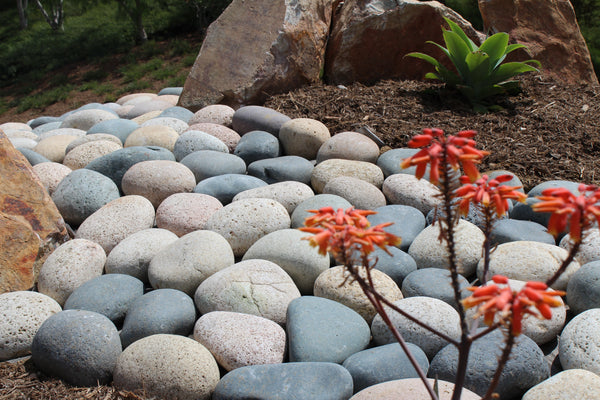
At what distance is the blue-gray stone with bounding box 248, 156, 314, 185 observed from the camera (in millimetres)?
4016

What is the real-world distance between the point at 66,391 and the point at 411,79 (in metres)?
4.91

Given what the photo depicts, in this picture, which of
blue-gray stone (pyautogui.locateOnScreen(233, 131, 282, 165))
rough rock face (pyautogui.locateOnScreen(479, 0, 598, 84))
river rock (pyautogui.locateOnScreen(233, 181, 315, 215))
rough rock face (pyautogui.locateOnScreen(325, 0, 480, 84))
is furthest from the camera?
rough rock face (pyautogui.locateOnScreen(479, 0, 598, 84))

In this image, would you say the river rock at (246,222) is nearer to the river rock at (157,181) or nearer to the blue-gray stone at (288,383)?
the river rock at (157,181)

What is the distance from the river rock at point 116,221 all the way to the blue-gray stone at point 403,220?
154 cm

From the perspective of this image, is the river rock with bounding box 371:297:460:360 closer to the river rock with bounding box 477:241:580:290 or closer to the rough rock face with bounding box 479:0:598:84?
the river rock with bounding box 477:241:580:290

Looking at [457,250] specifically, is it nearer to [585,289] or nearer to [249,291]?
[585,289]

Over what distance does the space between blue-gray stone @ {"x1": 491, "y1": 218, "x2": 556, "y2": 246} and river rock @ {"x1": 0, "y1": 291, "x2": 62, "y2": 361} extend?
253 cm

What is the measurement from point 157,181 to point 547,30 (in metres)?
5.02

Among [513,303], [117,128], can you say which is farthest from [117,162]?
[513,303]

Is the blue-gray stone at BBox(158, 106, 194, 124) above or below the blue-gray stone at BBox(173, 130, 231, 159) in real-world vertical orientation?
above

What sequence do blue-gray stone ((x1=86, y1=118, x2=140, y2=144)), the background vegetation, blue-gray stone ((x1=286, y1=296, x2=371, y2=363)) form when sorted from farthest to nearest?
1. the background vegetation
2. blue-gray stone ((x1=86, y1=118, x2=140, y2=144))
3. blue-gray stone ((x1=286, y1=296, x2=371, y2=363))

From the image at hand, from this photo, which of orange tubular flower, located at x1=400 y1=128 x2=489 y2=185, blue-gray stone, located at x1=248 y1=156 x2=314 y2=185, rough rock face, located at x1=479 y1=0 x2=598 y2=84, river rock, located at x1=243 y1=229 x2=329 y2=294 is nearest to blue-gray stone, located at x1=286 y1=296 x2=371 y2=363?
river rock, located at x1=243 y1=229 x2=329 y2=294

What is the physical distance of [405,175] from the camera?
3.73m

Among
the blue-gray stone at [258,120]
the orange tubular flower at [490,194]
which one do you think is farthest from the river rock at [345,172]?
the orange tubular flower at [490,194]
